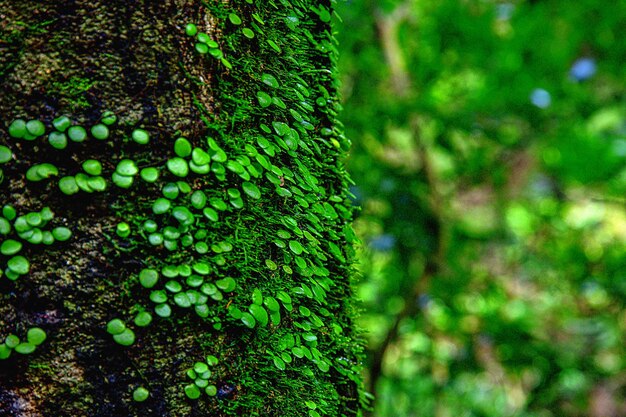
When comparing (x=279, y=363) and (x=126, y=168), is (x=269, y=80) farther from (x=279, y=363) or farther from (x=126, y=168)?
(x=279, y=363)

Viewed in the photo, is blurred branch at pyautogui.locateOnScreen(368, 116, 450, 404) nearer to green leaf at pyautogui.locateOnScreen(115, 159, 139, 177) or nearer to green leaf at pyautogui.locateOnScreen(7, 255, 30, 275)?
green leaf at pyautogui.locateOnScreen(115, 159, 139, 177)

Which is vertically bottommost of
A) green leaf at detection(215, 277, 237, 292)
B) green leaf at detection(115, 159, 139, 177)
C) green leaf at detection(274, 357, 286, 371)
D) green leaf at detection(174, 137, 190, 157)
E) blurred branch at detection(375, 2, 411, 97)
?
blurred branch at detection(375, 2, 411, 97)

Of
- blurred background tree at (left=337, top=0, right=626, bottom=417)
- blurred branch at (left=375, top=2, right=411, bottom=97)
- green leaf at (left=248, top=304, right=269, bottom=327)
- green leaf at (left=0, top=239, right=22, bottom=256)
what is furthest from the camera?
blurred branch at (left=375, top=2, right=411, bottom=97)

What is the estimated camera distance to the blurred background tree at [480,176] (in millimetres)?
3188

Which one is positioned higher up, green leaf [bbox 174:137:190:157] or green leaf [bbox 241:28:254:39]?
green leaf [bbox 241:28:254:39]

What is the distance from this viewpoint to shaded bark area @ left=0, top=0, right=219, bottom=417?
0.88 m

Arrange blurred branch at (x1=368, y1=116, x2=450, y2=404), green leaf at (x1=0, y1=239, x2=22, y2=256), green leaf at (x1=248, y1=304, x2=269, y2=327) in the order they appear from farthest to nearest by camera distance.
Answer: blurred branch at (x1=368, y1=116, x2=450, y2=404), green leaf at (x1=248, y1=304, x2=269, y2=327), green leaf at (x1=0, y1=239, x2=22, y2=256)

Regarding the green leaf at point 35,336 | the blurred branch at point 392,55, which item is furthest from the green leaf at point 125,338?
the blurred branch at point 392,55

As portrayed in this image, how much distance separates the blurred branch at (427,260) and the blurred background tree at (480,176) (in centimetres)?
1

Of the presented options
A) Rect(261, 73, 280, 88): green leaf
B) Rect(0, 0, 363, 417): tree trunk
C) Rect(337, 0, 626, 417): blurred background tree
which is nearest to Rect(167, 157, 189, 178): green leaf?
Rect(0, 0, 363, 417): tree trunk

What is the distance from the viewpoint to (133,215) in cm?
90

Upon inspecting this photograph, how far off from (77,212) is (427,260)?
9.42ft

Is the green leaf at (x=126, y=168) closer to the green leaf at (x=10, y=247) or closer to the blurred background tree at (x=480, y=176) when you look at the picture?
the green leaf at (x=10, y=247)

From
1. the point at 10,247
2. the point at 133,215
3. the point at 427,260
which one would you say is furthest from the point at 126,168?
the point at 427,260
